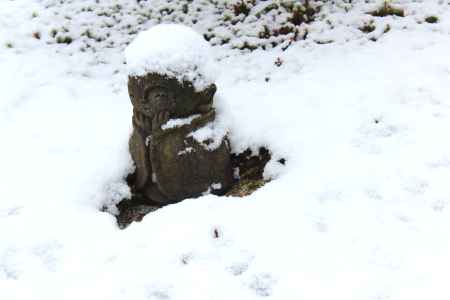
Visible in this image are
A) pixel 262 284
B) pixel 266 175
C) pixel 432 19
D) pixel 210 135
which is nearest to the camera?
pixel 262 284

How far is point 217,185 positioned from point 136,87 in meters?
1.10

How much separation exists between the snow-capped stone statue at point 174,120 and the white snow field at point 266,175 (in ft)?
0.97

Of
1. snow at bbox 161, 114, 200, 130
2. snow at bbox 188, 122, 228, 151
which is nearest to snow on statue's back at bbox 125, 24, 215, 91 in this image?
snow at bbox 161, 114, 200, 130

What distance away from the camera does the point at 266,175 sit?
14.0 ft

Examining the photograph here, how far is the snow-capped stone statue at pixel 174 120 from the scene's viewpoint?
3770 mm

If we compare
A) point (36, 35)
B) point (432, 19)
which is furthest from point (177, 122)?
point (432, 19)

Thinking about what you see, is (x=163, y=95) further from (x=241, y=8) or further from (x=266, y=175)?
(x=241, y=8)

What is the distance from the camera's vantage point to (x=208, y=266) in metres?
3.27

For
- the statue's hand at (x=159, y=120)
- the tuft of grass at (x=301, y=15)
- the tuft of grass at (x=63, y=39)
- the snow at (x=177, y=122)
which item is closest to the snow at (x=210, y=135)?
the snow at (x=177, y=122)

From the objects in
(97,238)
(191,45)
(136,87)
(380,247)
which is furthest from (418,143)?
(97,238)

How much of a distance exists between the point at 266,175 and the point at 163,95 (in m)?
1.12

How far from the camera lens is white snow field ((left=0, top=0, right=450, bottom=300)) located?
3.22 meters

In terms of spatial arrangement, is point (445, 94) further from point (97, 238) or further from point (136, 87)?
point (97, 238)

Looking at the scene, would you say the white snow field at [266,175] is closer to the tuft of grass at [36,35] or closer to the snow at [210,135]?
the tuft of grass at [36,35]
